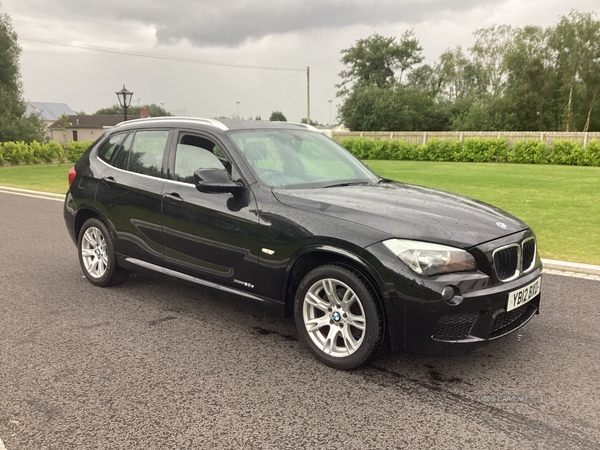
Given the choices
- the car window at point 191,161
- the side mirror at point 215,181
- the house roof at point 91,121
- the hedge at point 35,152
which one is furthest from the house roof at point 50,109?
the side mirror at point 215,181

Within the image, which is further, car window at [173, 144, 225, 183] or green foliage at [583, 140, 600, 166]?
green foliage at [583, 140, 600, 166]

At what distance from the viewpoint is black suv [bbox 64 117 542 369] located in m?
3.22

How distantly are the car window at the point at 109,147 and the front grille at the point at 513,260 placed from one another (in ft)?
12.7

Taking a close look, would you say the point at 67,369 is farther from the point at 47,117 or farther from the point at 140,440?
the point at 47,117

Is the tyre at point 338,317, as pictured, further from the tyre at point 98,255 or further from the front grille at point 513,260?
the tyre at point 98,255

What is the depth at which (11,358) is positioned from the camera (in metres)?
3.73

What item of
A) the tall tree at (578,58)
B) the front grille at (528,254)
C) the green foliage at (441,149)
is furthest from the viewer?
the tall tree at (578,58)

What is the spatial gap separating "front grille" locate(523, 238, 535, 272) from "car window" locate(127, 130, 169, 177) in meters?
3.12

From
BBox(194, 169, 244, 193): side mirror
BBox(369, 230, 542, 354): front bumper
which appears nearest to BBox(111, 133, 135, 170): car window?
BBox(194, 169, 244, 193): side mirror

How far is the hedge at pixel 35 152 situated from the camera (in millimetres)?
31250

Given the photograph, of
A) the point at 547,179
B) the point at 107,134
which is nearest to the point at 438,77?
the point at 547,179

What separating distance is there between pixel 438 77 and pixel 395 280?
2834 inches

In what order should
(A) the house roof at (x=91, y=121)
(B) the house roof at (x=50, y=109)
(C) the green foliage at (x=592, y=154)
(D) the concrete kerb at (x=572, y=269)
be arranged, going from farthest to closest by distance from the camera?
1. (B) the house roof at (x=50, y=109)
2. (A) the house roof at (x=91, y=121)
3. (C) the green foliage at (x=592, y=154)
4. (D) the concrete kerb at (x=572, y=269)

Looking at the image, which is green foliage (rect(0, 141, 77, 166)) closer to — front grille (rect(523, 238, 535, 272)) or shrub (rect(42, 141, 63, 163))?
shrub (rect(42, 141, 63, 163))
